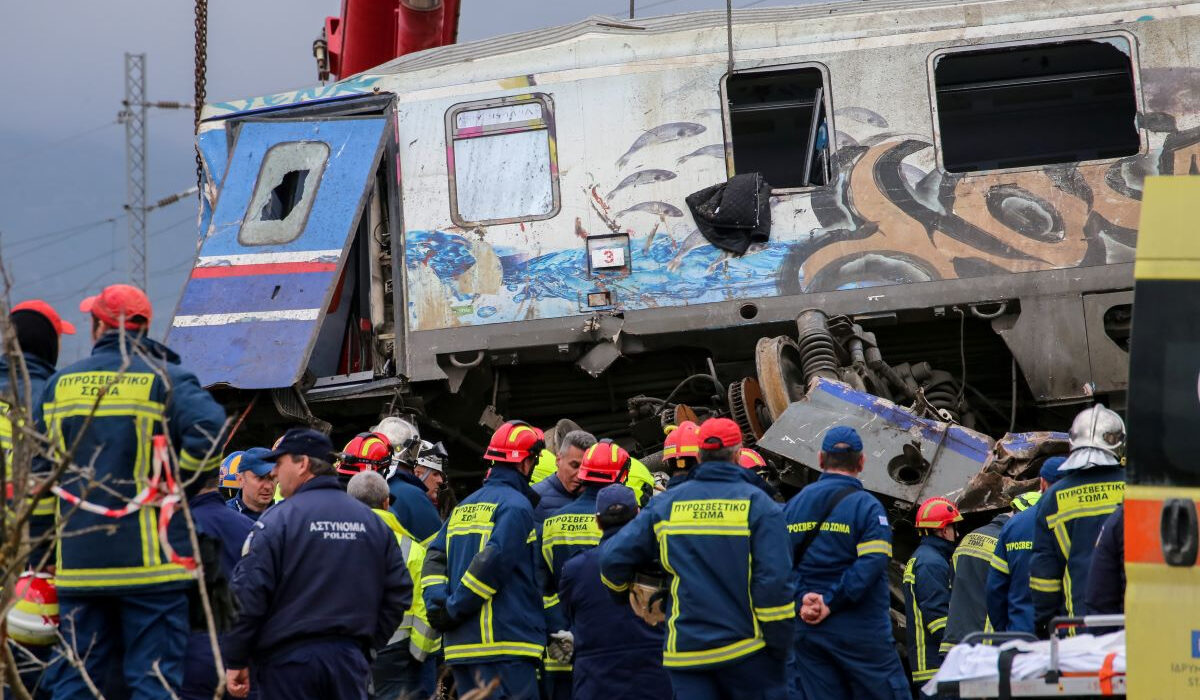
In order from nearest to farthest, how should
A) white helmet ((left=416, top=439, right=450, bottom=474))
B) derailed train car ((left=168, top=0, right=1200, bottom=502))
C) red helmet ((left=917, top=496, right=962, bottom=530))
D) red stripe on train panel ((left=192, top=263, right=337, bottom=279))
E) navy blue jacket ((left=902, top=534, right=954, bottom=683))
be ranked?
navy blue jacket ((left=902, top=534, right=954, bottom=683))
red helmet ((left=917, top=496, right=962, bottom=530))
white helmet ((left=416, top=439, right=450, bottom=474))
derailed train car ((left=168, top=0, right=1200, bottom=502))
red stripe on train panel ((left=192, top=263, right=337, bottom=279))

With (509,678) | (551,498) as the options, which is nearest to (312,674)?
(509,678)

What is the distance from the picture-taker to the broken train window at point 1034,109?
13.7 metres

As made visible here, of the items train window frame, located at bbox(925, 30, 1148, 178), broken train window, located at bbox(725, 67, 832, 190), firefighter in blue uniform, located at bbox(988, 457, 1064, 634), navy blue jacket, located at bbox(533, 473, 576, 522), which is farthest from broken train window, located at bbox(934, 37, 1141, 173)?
firefighter in blue uniform, located at bbox(988, 457, 1064, 634)

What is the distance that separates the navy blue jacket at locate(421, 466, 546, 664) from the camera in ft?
24.9

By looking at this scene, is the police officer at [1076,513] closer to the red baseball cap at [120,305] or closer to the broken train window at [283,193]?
the red baseball cap at [120,305]

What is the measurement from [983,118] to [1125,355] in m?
4.34

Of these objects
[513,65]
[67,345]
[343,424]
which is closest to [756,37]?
[513,65]

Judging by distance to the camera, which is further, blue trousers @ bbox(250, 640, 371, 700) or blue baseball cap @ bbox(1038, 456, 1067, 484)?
blue baseball cap @ bbox(1038, 456, 1067, 484)

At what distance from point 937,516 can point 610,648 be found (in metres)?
2.63

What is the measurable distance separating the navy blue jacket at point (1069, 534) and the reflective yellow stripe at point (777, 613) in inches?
45.3

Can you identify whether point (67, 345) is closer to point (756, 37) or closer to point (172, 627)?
point (172, 627)

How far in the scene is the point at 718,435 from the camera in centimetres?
686

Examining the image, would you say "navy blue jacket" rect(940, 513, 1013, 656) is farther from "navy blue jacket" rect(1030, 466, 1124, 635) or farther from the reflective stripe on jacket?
the reflective stripe on jacket

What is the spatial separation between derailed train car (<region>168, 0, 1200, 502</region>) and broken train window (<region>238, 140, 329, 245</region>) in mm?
20
